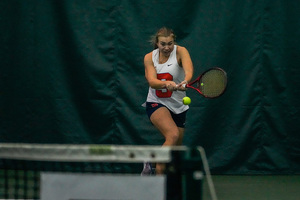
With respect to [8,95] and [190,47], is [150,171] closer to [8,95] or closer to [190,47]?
[190,47]

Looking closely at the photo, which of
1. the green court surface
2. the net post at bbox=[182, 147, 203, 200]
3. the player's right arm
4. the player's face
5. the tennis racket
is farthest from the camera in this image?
the green court surface

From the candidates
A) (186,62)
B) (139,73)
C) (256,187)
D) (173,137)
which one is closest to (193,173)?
(173,137)

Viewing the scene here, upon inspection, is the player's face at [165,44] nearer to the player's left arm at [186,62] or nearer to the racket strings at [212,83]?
the player's left arm at [186,62]

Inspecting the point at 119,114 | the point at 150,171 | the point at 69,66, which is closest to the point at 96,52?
the point at 69,66

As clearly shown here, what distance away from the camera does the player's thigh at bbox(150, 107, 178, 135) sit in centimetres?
357

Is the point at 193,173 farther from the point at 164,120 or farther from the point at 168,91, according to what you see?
the point at 168,91

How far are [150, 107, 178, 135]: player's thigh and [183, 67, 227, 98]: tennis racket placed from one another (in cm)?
31

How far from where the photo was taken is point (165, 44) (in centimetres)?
362

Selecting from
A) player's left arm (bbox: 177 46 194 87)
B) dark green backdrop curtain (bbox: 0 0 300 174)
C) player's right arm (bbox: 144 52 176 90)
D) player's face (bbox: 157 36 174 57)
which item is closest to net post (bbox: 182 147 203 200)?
player's right arm (bbox: 144 52 176 90)

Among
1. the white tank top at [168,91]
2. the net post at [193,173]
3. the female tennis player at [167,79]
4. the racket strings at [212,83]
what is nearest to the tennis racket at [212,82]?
the racket strings at [212,83]

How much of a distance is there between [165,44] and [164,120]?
21.7 inches

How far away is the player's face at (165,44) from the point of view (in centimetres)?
361

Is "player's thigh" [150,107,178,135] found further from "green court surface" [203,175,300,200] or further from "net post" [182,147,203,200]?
"net post" [182,147,203,200]

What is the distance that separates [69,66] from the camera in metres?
4.83
